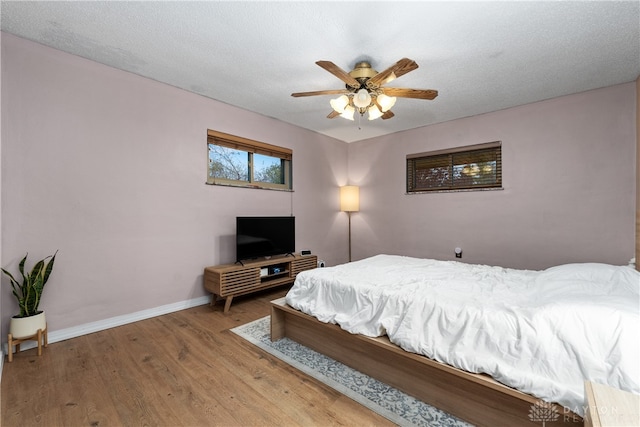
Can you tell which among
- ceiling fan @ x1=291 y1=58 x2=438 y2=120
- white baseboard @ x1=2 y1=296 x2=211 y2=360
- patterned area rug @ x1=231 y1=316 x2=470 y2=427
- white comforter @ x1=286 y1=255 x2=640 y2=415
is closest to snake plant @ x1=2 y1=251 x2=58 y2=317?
white baseboard @ x1=2 y1=296 x2=211 y2=360

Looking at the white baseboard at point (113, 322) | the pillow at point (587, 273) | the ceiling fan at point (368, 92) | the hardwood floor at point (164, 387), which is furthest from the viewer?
the white baseboard at point (113, 322)

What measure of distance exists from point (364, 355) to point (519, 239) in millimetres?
2810

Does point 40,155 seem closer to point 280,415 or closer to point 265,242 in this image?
point 265,242

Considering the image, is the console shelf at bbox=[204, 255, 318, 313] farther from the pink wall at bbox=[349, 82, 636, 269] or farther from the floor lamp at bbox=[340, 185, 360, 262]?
the pink wall at bbox=[349, 82, 636, 269]

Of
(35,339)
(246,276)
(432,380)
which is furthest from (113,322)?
(432,380)

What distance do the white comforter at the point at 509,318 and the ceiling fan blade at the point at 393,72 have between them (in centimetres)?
159

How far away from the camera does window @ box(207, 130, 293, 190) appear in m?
3.48

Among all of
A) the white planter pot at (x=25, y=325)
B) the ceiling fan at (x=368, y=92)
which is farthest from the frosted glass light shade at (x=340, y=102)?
the white planter pot at (x=25, y=325)

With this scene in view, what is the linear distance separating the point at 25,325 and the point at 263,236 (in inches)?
87.7

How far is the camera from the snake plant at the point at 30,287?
211 cm

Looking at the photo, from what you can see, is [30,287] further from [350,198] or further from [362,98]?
[350,198]

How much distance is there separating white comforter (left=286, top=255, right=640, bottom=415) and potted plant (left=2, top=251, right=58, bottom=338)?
1994 millimetres

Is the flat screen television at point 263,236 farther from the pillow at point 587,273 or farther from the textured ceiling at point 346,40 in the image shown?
the pillow at point 587,273

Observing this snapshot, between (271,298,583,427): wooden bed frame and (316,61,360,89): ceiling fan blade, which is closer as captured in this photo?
(271,298,583,427): wooden bed frame
